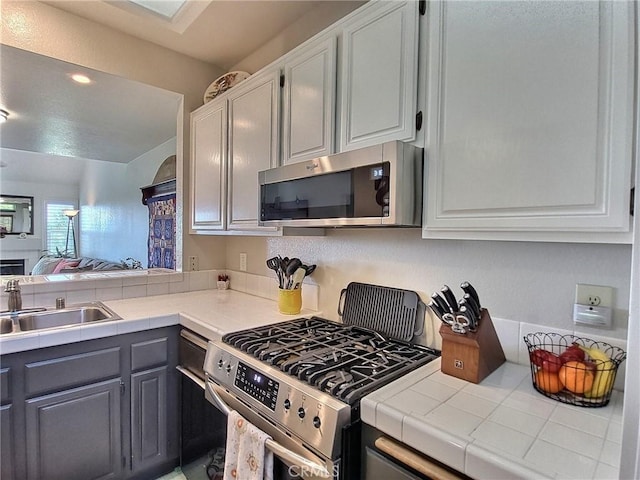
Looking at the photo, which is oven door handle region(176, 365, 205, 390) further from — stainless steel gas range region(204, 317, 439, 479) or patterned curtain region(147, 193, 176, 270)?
patterned curtain region(147, 193, 176, 270)

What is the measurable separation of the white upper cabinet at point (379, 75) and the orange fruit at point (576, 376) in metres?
0.81

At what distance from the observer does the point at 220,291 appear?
251cm

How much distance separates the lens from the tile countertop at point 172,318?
4.71ft

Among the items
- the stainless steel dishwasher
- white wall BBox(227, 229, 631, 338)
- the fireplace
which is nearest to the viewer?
white wall BBox(227, 229, 631, 338)

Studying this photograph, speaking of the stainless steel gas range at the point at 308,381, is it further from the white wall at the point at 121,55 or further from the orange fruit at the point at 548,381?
the white wall at the point at 121,55

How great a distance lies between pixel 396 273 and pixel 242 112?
122 cm

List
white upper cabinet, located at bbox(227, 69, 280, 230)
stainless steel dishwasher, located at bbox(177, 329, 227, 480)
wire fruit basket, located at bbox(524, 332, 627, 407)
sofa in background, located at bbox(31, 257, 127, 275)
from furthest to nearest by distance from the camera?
sofa in background, located at bbox(31, 257, 127, 275) → white upper cabinet, located at bbox(227, 69, 280, 230) → stainless steel dishwasher, located at bbox(177, 329, 227, 480) → wire fruit basket, located at bbox(524, 332, 627, 407)

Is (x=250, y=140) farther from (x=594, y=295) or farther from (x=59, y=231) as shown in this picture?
(x=59, y=231)

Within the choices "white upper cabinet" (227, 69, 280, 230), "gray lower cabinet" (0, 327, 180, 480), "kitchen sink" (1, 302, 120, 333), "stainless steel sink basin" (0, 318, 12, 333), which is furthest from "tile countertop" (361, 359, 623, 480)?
"stainless steel sink basin" (0, 318, 12, 333)

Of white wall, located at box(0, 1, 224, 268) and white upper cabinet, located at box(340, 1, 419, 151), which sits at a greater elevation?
white wall, located at box(0, 1, 224, 268)

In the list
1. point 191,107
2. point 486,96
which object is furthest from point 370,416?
point 191,107

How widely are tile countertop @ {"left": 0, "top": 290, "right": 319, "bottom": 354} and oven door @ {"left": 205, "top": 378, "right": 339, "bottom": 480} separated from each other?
408 mm

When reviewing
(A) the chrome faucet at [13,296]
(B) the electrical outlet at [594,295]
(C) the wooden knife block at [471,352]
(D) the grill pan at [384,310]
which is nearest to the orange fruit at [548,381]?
(C) the wooden knife block at [471,352]

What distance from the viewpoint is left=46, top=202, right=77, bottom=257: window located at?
6844 mm
